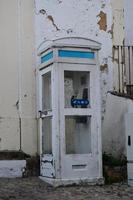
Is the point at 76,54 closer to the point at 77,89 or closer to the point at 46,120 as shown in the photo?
the point at 77,89

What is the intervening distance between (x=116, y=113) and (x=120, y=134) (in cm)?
46

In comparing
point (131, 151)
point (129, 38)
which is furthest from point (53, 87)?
point (129, 38)

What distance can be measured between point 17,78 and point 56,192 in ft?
9.29

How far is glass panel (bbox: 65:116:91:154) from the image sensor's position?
8.86 metres

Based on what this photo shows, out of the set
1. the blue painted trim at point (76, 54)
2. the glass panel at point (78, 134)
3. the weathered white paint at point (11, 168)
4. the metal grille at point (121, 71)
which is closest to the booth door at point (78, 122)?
the glass panel at point (78, 134)

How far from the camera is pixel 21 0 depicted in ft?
33.0

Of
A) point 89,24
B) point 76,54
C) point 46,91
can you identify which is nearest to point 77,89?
point 46,91

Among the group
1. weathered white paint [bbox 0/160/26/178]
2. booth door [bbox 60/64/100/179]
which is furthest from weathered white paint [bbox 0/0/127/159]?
booth door [bbox 60/64/100/179]

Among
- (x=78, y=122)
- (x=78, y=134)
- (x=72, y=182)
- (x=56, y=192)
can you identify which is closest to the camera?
(x=56, y=192)

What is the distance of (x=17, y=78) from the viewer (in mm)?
9883

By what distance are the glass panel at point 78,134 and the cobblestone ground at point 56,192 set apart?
2.53 feet

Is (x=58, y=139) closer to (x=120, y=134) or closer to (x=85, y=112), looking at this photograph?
(x=85, y=112)

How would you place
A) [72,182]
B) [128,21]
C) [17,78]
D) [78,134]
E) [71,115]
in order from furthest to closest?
[128,21] → [17,78] → [78,134] → [71,115] → [72,182]

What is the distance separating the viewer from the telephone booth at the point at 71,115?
8641mm
